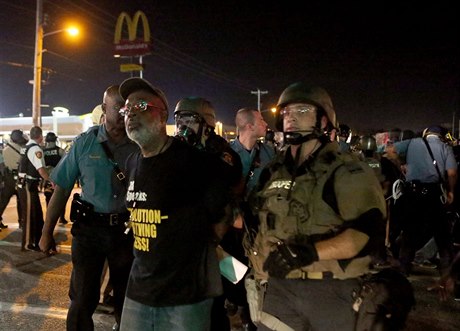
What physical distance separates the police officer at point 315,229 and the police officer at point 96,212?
1.41 meters

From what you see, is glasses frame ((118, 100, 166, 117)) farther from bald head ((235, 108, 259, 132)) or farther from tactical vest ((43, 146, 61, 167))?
tactical vest ((43, 146, 61, 167))

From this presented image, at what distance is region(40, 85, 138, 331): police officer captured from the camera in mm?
3512

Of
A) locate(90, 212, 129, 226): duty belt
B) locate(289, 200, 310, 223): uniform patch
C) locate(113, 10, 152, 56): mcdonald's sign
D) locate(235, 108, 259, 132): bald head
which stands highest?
locate(113, 10, 152, 56): mcdonald's sign

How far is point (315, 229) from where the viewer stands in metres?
2.37

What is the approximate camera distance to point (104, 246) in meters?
3.59

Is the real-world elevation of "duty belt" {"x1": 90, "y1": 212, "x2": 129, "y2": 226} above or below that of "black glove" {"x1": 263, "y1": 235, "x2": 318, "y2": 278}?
above

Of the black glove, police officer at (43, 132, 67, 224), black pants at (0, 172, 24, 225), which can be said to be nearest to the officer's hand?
the black glove

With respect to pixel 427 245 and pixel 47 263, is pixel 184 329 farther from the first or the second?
pixel 427 245

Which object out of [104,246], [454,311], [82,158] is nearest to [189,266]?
[104,246]

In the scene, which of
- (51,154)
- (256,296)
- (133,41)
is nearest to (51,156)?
(51,154)

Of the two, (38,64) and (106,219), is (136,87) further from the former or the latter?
(38,64)

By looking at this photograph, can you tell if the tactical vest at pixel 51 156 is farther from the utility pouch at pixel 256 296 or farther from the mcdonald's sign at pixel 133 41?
the mcdonald's sign at pixel 133 41

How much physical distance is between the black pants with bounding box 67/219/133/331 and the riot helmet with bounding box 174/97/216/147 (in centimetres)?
94

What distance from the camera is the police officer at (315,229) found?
2.28 m
